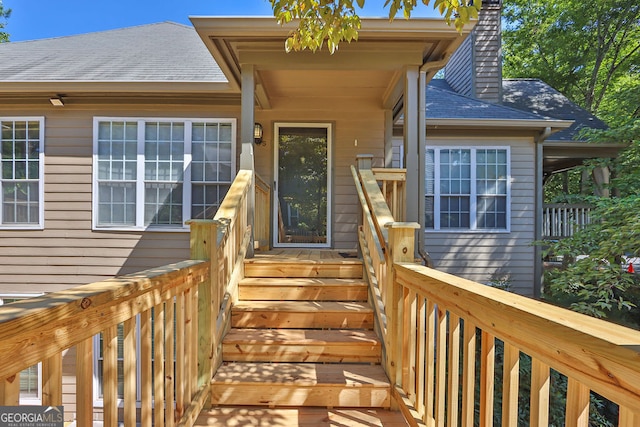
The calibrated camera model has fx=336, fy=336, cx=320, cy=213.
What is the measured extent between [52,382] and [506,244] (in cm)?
672

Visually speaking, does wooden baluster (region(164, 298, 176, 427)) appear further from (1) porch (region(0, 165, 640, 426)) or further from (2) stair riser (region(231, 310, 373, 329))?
(2) stair riser (region(231, 310, 373, 329))

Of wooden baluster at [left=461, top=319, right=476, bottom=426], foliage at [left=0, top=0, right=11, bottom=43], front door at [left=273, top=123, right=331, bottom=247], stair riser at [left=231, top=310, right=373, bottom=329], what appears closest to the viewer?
wooden baluster at [left=461, top=319, right=476, bottom=426]

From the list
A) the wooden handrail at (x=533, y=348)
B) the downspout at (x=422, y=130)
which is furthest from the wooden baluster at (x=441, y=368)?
the downspout at (x=422, y=130)

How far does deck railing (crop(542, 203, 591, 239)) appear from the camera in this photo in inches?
246

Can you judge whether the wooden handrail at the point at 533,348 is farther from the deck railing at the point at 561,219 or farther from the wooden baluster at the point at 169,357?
the deck railing at the point at 561,219

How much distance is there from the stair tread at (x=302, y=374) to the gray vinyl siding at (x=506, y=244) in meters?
4.14

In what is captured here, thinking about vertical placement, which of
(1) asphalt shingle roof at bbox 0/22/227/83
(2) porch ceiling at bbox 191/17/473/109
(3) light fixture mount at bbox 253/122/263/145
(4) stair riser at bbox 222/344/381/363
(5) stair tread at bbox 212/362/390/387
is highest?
(1) asphalt shingle roof at bbox 0/22/227/83

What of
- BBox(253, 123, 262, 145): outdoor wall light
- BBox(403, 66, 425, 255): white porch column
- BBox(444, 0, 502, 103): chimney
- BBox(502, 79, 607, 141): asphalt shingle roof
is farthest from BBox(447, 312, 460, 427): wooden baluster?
BBox(444, 0, 502, 103): chimney

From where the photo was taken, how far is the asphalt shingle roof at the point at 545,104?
299 inches

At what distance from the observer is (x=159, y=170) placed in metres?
5.34

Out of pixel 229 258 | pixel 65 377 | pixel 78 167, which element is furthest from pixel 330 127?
pixel 65 377

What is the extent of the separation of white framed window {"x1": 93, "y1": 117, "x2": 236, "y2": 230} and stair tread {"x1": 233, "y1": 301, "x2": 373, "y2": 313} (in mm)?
2739

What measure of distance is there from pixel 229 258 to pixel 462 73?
820 cm

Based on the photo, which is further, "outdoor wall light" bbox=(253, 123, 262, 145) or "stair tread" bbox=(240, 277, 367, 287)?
"outdoor wall light" bbox=(253, 123, 262, 145)
